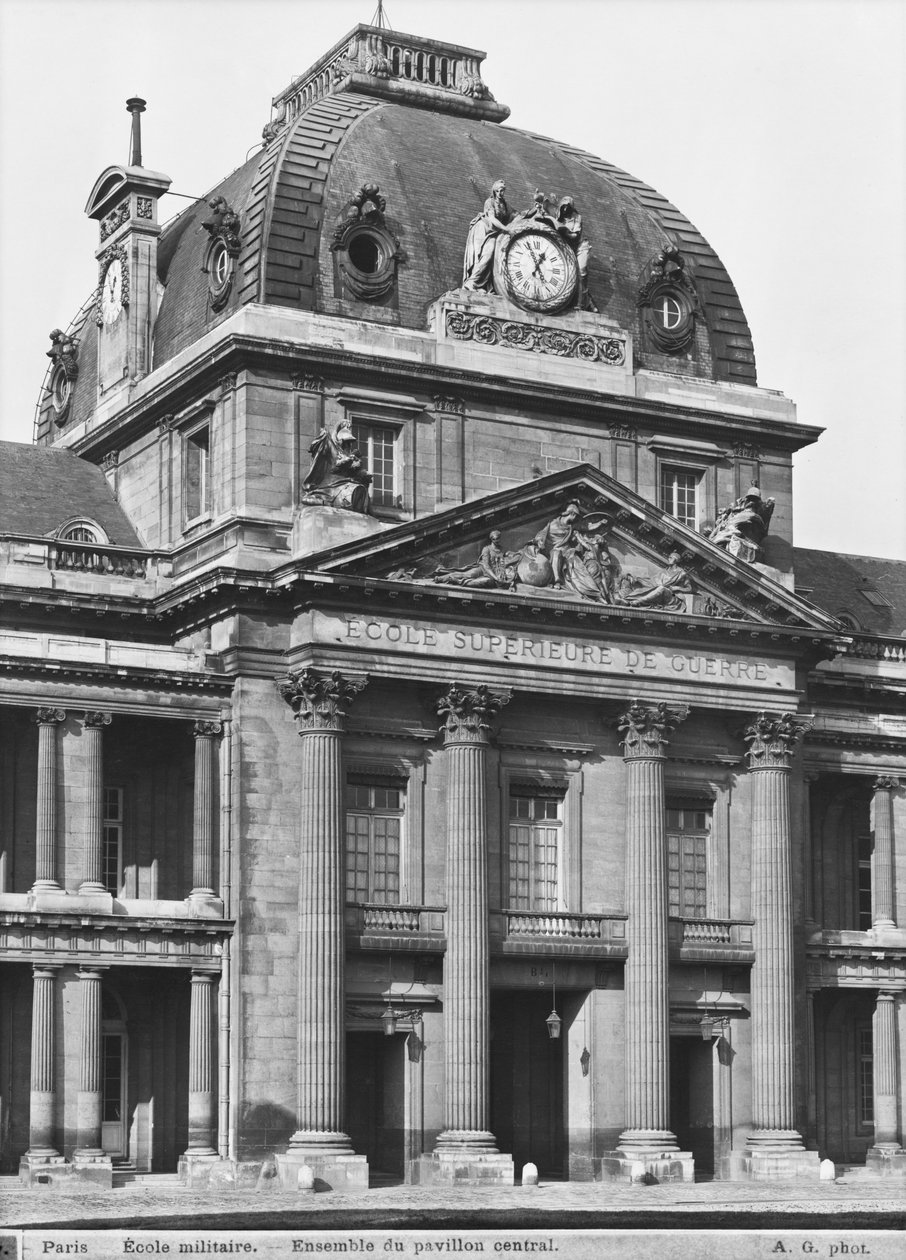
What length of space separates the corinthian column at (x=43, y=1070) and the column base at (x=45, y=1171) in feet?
0.30

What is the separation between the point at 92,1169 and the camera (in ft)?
192

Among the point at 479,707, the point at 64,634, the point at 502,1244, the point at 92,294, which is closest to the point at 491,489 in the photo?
the point at 479,707

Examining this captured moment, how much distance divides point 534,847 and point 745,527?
33.7ft

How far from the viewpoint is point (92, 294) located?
79625mm

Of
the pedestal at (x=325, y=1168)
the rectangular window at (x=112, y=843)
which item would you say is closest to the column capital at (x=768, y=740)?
the pedestal at (x=325, y=1168)

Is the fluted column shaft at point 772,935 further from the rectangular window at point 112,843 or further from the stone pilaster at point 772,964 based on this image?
the rectangular window at point 112,843

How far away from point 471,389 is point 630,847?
482 inches

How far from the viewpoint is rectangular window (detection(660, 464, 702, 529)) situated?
70688mm

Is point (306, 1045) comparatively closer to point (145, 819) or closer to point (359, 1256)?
point (145, 819)

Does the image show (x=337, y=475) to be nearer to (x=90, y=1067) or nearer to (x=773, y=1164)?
(x=90, y=1067)

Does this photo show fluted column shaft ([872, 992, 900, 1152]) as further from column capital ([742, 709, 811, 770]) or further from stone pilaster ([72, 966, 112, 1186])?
stone pilaster ([72, 966, 112, 1186])

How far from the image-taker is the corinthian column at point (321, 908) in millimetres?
60188

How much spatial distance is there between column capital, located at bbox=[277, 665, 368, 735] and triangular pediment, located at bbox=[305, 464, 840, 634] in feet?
8.22

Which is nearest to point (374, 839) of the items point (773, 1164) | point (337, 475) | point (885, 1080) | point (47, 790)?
point (47, 790)
